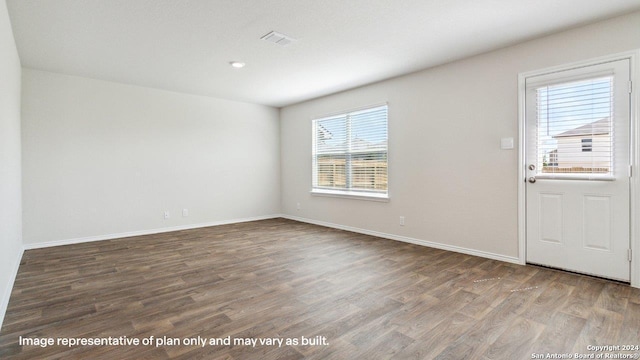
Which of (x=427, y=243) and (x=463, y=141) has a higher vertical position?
(x=463, y=141)

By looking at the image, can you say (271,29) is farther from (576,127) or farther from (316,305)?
(576,127)

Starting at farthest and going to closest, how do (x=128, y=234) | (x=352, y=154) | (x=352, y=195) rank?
(x=352, y=154) < (x=352, y=195) < (x=128, y=234)

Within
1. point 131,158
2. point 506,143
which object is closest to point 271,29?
point 506,143

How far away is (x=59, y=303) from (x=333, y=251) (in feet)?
9.25

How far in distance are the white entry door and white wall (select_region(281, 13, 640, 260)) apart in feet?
0.59

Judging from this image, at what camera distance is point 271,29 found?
313cm

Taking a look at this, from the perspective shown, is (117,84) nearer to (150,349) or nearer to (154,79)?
(154,79)

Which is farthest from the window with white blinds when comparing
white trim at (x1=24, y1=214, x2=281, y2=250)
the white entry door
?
white trim at (x1=24, y1=214, x2=281, y2=250)

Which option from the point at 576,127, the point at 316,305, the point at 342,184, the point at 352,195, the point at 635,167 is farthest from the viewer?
the point at 342,184

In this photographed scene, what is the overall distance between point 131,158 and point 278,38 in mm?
3486

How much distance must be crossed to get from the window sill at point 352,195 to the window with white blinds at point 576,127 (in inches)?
85.8

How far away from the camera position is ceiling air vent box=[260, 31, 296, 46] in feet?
10.6

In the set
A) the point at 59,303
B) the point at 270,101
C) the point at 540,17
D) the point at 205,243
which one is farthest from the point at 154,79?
the point at 540,17

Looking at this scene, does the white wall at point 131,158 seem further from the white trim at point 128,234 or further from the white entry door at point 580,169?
the white entry door at point 580,169
